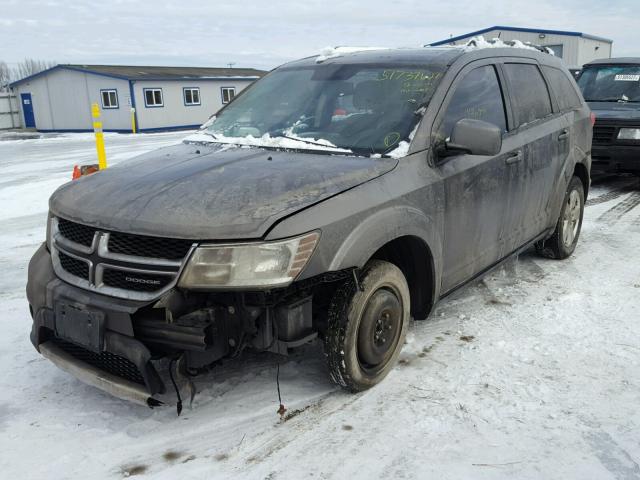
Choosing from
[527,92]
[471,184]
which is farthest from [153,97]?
[471,184]

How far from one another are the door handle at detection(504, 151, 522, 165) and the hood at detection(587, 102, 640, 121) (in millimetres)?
5437

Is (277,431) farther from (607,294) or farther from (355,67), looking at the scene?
(607,294)

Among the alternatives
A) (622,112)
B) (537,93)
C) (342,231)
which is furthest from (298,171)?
(622,112)

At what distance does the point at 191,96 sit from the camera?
33.8 metres

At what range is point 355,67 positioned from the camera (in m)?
4.01

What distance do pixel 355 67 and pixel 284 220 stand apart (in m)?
1.76

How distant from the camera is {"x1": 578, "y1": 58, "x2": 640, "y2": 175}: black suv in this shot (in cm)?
870

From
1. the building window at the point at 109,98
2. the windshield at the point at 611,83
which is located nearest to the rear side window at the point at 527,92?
the windshield at the point at 611,83

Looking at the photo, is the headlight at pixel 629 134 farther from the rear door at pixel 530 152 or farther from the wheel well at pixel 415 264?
the wheel well at pixel 415 264

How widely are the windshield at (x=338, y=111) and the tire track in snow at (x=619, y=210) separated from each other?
179 inches

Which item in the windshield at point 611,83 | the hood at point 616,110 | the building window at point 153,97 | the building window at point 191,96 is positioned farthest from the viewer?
the building window at point 191,96

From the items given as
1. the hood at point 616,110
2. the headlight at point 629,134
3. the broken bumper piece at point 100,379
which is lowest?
the broken bumper piece at point 100,379

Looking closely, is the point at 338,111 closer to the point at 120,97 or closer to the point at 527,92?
the point at 527,92

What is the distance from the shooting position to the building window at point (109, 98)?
31672 millimetres
